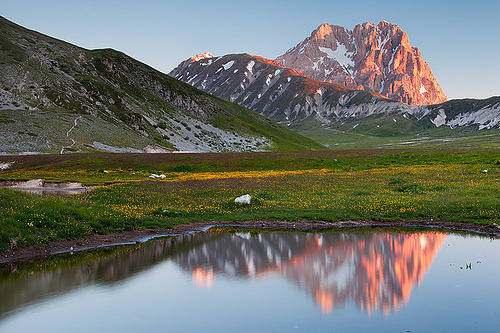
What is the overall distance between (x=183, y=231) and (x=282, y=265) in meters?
9.15

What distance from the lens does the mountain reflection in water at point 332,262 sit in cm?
1598

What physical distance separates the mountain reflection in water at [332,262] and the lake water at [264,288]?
0.17ft

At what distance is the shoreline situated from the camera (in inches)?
798

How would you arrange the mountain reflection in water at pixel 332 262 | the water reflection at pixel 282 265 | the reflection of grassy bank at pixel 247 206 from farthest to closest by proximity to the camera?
the reflection of grassy bank at pixel 247 206
the mountain reflection in water at pixel 332 262
the water reflection at pixel 282 265

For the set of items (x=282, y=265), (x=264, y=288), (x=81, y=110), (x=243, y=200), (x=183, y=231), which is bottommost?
(x=264, y=288)

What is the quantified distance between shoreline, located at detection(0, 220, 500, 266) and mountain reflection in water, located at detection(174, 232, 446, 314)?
8.09ft

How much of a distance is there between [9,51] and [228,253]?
15975 cm

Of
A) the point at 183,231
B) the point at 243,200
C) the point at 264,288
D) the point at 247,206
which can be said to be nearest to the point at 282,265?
the point at 264,288

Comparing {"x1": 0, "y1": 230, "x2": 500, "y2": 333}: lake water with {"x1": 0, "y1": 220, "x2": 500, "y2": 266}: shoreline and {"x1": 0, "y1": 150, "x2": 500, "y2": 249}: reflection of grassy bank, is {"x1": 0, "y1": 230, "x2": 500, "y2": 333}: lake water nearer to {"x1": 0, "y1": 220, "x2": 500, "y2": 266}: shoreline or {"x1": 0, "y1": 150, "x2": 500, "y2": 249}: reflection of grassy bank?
{"x1": 0, "y1": 220, "x2": 500, "y2": 266}: shoreline

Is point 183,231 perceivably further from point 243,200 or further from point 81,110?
point 81,110

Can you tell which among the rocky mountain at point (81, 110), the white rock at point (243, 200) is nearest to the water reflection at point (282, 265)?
the white rock at point (243, 200)

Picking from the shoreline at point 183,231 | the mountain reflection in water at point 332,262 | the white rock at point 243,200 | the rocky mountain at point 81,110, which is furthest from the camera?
the rocky mountain at point 81,110

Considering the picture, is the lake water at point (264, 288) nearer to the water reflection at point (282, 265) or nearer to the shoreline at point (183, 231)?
the water reflection at point (282, 265)

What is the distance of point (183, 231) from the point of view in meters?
26.4
